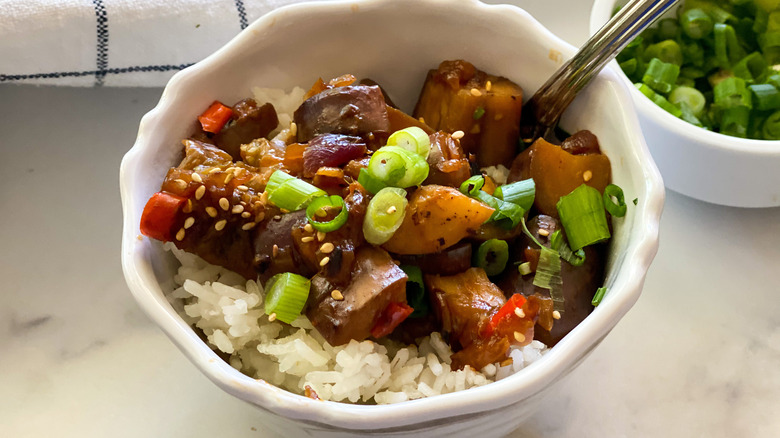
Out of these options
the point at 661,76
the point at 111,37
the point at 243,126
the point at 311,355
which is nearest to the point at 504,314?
the point at 311,355

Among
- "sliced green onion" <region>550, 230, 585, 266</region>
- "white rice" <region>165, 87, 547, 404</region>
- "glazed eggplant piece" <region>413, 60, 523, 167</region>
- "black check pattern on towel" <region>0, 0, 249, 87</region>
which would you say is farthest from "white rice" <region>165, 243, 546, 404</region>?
"black check pattern on towel" <region>0, 0, 249, 87</region>

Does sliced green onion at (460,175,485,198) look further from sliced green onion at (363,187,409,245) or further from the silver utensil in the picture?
the silver utensil

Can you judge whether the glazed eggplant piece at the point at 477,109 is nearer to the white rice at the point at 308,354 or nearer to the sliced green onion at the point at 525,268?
the sliced green onion at the point at 525,268

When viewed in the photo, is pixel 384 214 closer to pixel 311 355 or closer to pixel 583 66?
pixel 311 355

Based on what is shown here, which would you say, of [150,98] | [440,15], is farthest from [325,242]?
[150,98]

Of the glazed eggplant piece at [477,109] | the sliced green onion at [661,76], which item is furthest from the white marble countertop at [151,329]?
the glazed eggplant piece at [477,109]

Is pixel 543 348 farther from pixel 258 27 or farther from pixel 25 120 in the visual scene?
pixel 25 120
